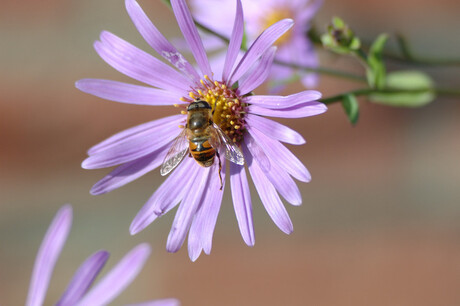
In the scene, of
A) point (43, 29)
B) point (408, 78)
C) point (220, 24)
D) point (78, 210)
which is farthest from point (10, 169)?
point (408, 78)

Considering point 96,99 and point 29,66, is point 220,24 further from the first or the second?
point 29,66

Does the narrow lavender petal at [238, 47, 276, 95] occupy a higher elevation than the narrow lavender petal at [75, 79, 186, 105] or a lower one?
lower

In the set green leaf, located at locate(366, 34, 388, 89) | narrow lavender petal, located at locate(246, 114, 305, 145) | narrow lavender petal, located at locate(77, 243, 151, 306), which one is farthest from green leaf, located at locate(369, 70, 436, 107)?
narrow lavender petal, located at locate(77, 243, 151, 306)

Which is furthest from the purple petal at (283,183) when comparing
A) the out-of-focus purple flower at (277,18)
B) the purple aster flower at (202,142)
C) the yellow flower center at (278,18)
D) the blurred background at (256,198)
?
the blurred background at (256,198)

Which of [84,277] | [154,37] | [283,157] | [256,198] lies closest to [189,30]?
[154,37]

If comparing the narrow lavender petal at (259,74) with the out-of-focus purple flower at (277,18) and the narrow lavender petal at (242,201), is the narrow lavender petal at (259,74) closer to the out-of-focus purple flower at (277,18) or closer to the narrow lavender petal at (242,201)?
the narrow lavender petal at (242,201)

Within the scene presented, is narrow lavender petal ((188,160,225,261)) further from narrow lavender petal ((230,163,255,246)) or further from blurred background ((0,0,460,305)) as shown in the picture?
blurred background ((0,0,460,305))
